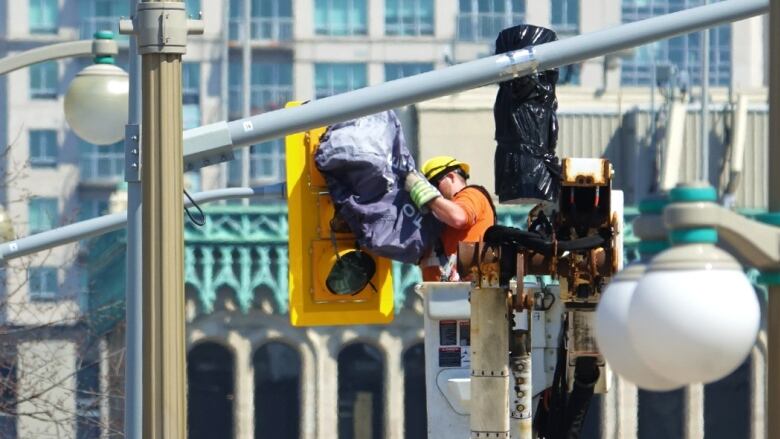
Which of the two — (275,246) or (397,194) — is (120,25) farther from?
(275,246)

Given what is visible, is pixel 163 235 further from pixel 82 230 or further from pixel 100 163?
pixel 100 163

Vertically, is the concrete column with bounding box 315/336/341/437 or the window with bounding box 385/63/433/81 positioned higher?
the window with bounding box 385/63/433/81

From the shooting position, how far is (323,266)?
13.4m

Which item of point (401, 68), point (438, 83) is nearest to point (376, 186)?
point (438, 83)

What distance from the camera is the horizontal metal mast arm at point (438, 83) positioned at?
35.7 feet

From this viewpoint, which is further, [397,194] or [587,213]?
[397,194]

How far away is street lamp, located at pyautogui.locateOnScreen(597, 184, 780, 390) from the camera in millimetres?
6117

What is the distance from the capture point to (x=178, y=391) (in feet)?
32.3

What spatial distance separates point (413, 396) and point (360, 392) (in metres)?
1.28

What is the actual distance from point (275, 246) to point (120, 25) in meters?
46.8

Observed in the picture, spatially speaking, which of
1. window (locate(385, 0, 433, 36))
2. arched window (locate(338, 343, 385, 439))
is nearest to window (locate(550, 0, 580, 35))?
window (locate(385, 0, 433, 36))

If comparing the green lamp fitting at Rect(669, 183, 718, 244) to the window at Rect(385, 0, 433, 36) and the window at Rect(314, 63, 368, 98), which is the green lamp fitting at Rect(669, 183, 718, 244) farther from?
the window at Rect(385, 0, 433, 36)

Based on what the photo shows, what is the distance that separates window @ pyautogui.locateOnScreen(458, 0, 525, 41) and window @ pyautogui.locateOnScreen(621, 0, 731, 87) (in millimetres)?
3542

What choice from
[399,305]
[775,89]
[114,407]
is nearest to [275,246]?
[399,305]
